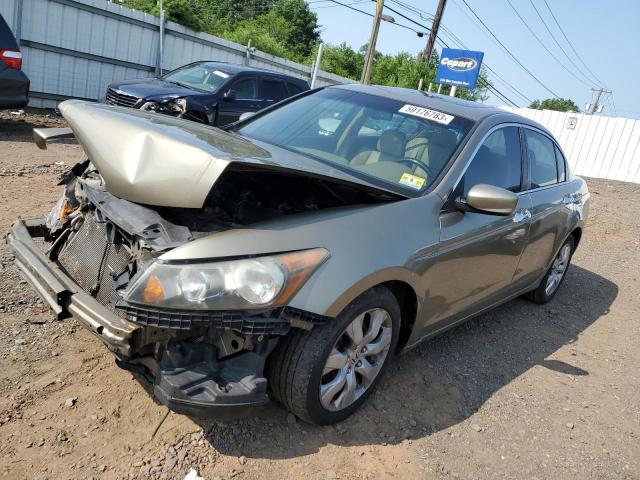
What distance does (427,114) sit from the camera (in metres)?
3.60

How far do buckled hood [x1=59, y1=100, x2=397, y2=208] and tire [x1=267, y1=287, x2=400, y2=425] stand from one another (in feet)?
2.06

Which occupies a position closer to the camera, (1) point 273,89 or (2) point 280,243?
(2) point 280,243

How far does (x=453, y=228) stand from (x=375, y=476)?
1.40 meters

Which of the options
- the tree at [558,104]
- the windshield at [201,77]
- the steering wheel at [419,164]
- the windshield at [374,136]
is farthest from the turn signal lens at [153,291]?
the tree at [558,104]

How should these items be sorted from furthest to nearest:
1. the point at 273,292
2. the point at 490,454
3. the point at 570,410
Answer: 1. the point at 570,410
2. the point at 490,454
3. the point at 273,292

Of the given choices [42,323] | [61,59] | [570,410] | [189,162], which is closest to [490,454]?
[570,410]

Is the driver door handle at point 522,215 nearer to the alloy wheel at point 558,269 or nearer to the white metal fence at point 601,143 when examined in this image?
the alloy wheel at point 558,269

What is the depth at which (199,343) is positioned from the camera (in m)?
2.34

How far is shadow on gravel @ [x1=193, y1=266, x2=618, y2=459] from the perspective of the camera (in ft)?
8.84

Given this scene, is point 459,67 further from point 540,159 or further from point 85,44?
point 540,159

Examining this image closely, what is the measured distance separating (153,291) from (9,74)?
768 centimetres

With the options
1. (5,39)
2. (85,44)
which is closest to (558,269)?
(5,39)

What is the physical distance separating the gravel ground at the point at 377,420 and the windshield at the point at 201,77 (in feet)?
20.9

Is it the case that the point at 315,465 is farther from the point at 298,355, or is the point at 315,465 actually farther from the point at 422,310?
the point at 422,310
